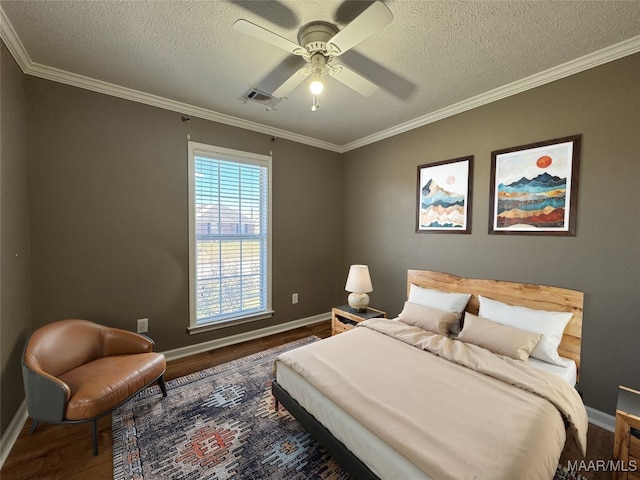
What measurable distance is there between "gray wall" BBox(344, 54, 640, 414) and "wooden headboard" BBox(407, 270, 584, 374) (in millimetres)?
62

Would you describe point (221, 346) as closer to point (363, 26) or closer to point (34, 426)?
point (34, 426)

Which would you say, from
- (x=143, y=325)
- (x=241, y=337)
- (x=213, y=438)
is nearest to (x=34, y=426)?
(x=143, y=325)

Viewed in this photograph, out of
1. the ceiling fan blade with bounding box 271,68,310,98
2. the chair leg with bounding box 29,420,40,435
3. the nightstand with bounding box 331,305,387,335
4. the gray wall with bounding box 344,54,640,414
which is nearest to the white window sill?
the nightstand with bounding box 331,305,387,335

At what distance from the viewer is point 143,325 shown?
268 cm

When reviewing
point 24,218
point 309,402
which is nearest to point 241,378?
point 309,402

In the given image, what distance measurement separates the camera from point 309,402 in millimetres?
1646

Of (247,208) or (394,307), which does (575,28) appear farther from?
(247,208)

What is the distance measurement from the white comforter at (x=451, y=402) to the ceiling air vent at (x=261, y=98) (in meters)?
2.30

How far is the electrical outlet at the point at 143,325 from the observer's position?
2664 mm

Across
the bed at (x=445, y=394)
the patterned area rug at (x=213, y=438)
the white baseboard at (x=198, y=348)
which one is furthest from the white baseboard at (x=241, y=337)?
the bed at (x=445, y=394)

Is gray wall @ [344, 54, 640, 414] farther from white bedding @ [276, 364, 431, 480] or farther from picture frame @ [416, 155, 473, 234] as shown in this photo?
white bedding @ [276, 364, 431, 480]

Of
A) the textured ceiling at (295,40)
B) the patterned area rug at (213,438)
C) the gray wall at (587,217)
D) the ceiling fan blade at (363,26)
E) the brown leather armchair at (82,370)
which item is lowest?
the patterned area rug at (213,438)

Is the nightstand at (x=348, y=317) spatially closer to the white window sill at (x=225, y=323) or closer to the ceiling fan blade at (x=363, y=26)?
the white window sill at (x=225, y=323)

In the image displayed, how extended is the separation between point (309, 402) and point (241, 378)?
1130mm
